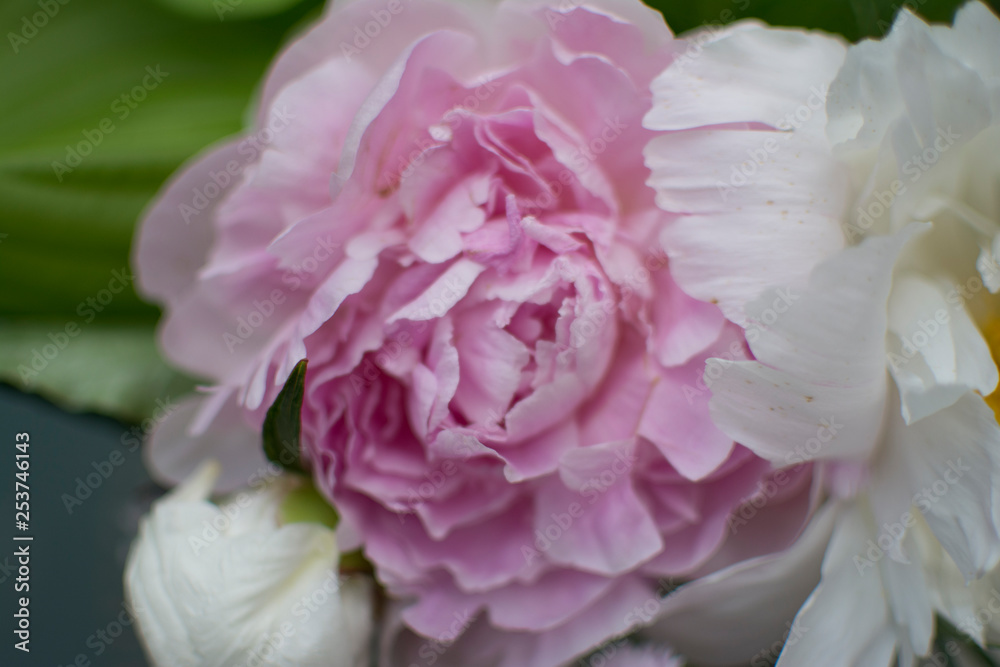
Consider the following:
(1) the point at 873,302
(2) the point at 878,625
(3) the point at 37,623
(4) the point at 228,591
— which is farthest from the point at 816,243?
(3) the point at 37,623

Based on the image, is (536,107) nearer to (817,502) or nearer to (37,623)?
(817,502)

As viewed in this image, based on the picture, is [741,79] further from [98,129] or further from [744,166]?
[98,129]

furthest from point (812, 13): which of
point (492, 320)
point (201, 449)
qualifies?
point (201, 449)
